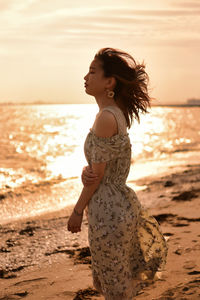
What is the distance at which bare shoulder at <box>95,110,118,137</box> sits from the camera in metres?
2.75

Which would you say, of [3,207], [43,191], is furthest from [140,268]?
[43,191]

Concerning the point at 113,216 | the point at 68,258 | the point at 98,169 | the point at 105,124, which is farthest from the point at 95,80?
the point at 68,258

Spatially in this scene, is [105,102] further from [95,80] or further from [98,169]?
[98,169]

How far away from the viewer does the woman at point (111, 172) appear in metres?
2.81

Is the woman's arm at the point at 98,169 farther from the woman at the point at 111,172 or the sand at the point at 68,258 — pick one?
the sand at the point at 68,258

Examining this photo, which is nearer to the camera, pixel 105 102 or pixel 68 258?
pixel 105 102

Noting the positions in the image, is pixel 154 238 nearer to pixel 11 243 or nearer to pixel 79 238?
pixel 79 238

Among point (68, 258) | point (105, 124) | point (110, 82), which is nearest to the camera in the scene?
point (105, 124)

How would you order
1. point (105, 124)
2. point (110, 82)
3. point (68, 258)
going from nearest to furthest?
point (105, 124), point (110, 82), point (68, 258)

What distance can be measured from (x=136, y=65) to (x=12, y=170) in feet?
44.8

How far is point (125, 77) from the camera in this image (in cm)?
285

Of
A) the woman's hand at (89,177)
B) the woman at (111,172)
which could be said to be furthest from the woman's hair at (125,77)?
the woman's hand at (89,177)

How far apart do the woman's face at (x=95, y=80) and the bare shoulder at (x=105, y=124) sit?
8.5 inches

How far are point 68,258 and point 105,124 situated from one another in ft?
9.71
